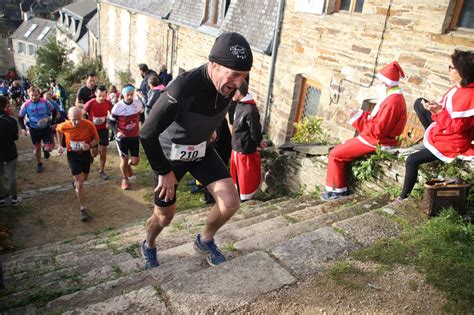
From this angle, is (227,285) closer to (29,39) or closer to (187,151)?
(187,151)

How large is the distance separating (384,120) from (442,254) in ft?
6.89

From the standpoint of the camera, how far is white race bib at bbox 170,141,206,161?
3.17m

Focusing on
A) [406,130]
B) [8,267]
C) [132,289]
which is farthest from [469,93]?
[8,267]

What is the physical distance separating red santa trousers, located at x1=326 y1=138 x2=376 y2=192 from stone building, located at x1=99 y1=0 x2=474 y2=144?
198 centimetres

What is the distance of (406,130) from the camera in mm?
6566

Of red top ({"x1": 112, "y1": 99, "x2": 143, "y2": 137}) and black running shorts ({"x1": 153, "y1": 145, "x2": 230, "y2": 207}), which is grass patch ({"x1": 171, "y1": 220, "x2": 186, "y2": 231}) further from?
red top ({"x1": 112, "y1": 99, "x2": 143, "y2": 137})

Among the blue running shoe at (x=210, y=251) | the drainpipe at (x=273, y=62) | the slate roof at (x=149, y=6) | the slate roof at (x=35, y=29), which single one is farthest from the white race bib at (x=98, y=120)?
the slate roof at (x=35, y=29)

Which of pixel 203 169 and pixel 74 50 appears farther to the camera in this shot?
pixel 74 50

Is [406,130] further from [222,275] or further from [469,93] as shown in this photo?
[222,275]

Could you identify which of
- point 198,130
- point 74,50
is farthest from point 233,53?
point 74,50

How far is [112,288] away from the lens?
9.29 ft

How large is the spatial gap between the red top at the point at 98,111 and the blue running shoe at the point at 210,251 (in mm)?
5423

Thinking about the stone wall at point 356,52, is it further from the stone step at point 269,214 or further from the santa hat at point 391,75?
the stone step at point 269,214

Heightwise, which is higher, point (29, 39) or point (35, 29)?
point (35, 29)
